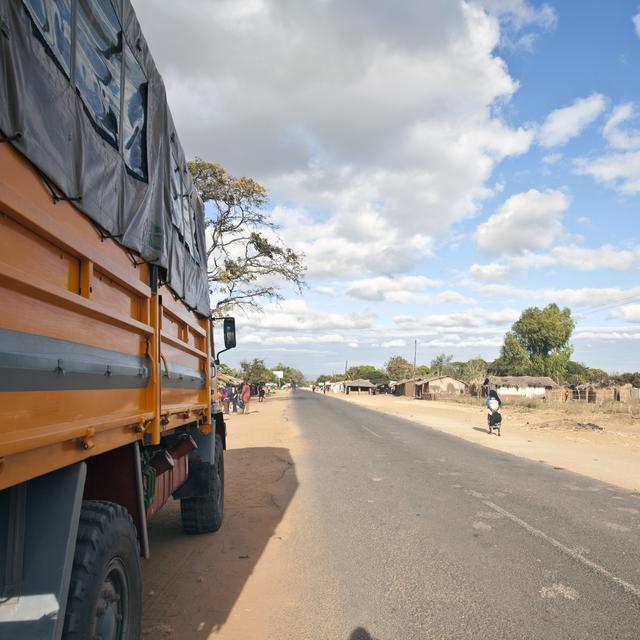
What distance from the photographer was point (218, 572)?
5.21 m

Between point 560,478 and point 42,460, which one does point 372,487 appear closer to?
point 560,478

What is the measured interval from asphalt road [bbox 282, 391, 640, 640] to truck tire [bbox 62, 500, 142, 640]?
1489 millimetres

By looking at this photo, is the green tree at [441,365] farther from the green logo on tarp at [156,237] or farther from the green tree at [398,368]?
the green logo on tarp at [156,237]

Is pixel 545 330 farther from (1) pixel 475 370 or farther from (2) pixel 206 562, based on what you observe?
(2) pixel 206 562

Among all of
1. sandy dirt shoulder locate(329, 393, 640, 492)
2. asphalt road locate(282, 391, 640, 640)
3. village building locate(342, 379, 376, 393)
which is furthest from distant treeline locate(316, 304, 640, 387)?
asphalt road locate(282, 391, 640, 640)

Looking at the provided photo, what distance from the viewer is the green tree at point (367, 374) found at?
4950 inches

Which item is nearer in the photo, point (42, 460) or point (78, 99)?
point (42, 460)

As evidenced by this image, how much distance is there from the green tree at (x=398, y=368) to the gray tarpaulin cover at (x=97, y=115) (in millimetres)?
115868

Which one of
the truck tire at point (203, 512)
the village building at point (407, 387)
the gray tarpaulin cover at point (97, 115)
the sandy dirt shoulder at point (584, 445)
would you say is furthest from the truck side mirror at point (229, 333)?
the village building at point (407, 387)

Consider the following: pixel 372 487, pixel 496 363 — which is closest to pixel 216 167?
pixel 372 487

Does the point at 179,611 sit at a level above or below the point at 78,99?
below

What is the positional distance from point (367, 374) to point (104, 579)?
144 meters

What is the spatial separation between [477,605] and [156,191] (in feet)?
12.9

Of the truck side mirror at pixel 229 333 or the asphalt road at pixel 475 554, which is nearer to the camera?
the asphalt road at pixel 475 554
